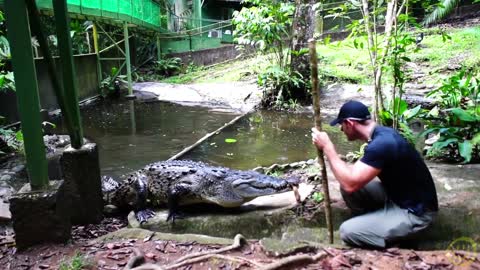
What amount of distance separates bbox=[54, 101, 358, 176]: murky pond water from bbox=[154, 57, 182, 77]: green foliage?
721 centimetres

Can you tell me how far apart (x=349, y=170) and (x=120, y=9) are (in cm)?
1086

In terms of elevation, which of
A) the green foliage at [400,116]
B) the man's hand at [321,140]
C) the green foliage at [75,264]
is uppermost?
the man's hand at [321,140]

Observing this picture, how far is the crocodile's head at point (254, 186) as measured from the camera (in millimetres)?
4125

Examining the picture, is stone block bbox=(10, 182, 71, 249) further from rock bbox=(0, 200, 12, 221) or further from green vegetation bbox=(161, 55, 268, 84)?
green vegetation bbox=(161, 55, 268, 84)

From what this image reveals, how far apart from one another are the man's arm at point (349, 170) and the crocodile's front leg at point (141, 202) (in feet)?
7.06

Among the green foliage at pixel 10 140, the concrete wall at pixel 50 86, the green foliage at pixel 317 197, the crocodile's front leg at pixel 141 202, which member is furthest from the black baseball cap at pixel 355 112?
the green foliage at pixel 10 140

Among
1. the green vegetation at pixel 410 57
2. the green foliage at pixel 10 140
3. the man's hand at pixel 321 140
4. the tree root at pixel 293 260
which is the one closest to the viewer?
the tree root at pixel 293 260

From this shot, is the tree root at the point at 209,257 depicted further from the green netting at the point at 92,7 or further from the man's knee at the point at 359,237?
the green netting at the point at 92,7

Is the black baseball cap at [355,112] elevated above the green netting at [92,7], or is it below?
below

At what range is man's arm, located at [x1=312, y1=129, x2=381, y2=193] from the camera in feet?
9.93

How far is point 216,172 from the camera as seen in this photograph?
4.32 m

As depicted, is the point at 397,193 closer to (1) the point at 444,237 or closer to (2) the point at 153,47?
(1) the point at 444,237

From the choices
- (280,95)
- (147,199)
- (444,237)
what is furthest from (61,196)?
(280,95)

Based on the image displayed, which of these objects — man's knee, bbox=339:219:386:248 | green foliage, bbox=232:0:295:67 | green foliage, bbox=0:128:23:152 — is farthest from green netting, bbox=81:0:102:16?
man's knee, bbox=339:219:386:248
